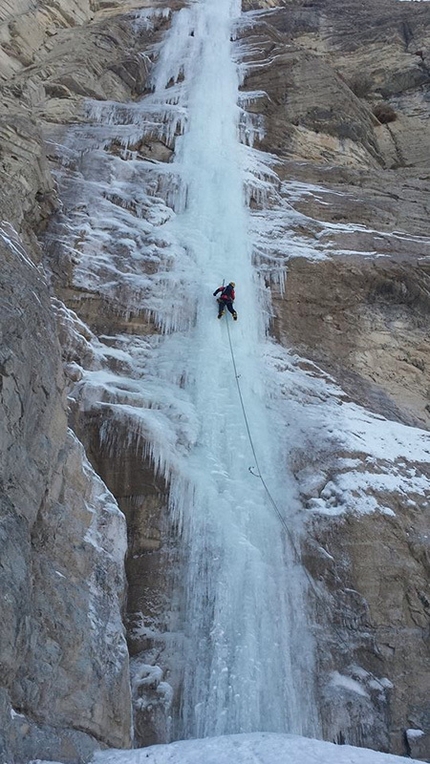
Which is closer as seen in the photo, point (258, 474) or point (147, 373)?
point (258, 474)

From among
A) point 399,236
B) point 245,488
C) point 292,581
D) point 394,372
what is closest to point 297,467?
point 245,488

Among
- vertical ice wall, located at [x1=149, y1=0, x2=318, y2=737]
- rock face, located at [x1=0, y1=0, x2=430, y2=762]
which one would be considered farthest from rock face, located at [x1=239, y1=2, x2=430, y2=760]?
vertical ice wall, located at [x1=149, y1=0, x2=318, y2=737]

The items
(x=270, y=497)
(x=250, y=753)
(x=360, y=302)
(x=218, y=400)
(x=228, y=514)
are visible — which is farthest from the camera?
(x=360, y=302)

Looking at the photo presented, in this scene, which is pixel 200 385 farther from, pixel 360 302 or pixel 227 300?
pixel 360 302

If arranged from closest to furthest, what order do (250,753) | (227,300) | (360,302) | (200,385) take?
(250,753), (200,385), (227,300), (360,302)

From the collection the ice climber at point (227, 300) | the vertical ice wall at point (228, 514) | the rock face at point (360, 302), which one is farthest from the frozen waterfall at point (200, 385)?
the rock face at point (360, 302)

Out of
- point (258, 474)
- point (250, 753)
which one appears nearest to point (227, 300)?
point (258, 474)

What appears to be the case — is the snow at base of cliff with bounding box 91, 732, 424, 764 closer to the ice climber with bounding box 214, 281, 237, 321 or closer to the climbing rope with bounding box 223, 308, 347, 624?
the climbing rope with bounding box 223, 308, 347, 624
